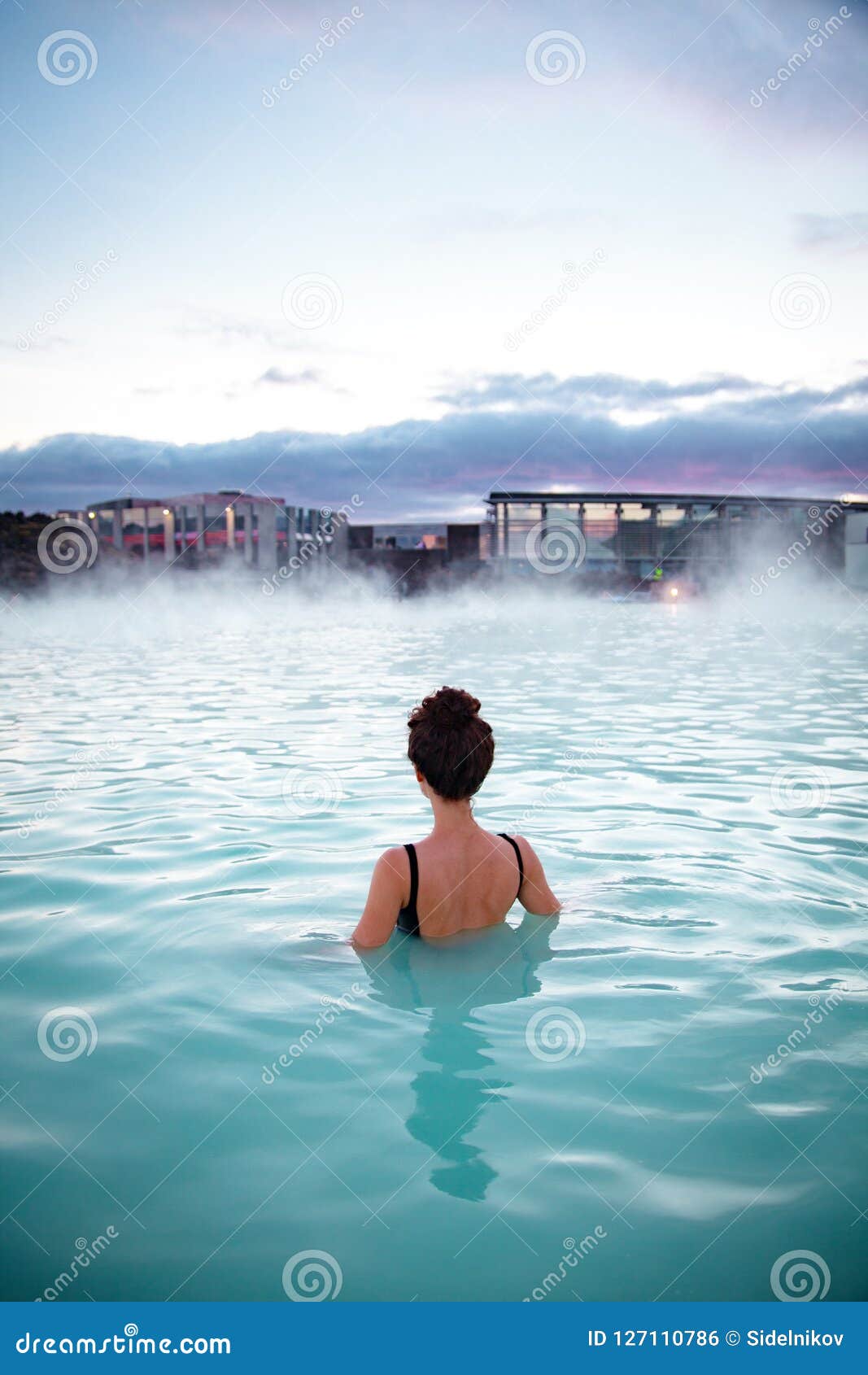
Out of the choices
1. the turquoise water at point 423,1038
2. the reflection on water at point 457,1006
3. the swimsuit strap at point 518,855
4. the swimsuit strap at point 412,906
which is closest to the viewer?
the turquoise water at point 423,1038

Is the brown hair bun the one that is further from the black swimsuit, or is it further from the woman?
the black swimsuit

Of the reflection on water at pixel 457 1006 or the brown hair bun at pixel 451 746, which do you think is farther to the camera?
the brown hair bun at pixel 451 746

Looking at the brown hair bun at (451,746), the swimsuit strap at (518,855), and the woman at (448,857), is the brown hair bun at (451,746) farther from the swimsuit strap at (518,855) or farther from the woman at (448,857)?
the swimsuit strap at (518,855)

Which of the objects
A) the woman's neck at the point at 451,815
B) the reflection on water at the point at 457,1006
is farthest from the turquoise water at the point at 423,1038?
the woman's neck at the point at 451,815

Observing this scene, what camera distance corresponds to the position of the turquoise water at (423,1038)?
8.70 ft

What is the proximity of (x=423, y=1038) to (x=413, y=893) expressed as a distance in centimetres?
65

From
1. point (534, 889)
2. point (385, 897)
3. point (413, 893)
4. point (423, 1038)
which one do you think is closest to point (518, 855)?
point (534, 889)

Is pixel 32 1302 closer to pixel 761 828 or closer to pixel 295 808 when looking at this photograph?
pixel 295 808

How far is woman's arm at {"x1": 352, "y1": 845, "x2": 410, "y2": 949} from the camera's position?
4.10 meters

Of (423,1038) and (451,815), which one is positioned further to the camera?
(451,815)

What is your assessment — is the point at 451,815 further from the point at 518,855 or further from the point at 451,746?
the point at 518,855

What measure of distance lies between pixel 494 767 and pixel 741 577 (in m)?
73.1

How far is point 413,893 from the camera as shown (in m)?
4.24

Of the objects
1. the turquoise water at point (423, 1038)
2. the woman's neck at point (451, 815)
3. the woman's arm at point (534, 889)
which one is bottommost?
the turquoise water at point (423, 1038)
